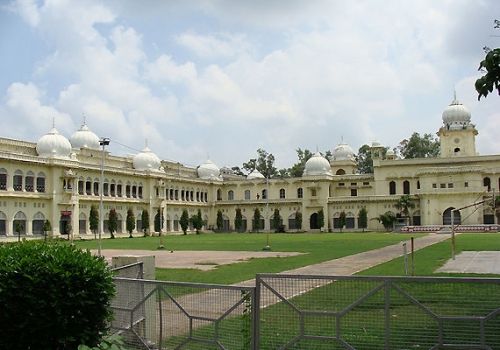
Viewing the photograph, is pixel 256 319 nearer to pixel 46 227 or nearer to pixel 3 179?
pixel 3 179

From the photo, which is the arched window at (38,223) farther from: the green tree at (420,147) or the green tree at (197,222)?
the green tree at (420,147)

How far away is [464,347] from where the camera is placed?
19.8 ft

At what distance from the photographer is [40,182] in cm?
5878

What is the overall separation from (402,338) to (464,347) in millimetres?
646

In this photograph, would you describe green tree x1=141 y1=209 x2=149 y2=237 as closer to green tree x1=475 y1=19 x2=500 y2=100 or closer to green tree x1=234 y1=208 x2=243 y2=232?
green tree x1=234 y1=208 x2=243 y2=232

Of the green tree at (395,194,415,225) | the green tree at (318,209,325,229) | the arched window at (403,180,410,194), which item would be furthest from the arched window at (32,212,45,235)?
the arched window at (403,180,410,194)

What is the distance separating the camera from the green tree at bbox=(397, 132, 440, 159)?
9775 centimetres

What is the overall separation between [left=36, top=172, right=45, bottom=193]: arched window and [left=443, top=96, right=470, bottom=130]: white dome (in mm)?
54188

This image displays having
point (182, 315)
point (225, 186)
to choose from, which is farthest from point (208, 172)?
point (182, 315)

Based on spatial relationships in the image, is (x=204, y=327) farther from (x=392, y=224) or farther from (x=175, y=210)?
(x=175, y=210)

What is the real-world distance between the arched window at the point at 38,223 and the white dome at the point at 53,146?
655 cm

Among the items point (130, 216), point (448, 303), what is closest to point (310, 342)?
point (448, 303)

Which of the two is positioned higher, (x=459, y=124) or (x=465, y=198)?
(x=459, y=124)

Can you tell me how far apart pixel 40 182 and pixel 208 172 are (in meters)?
35.7
